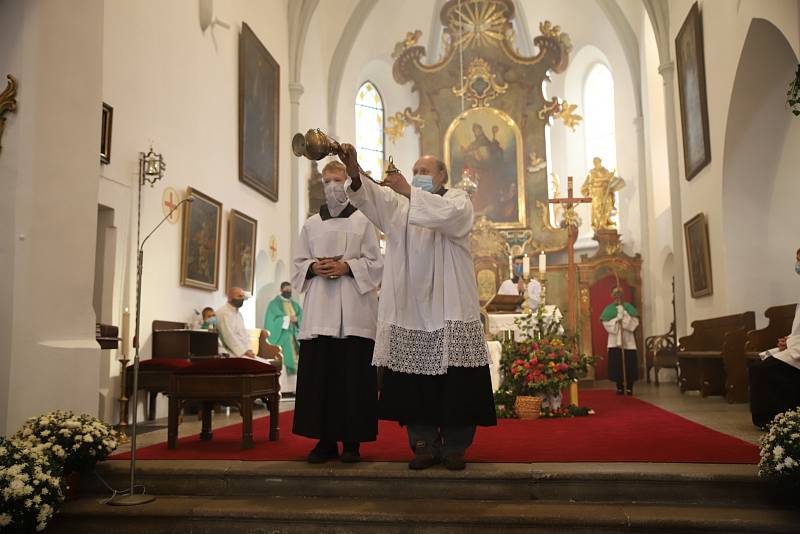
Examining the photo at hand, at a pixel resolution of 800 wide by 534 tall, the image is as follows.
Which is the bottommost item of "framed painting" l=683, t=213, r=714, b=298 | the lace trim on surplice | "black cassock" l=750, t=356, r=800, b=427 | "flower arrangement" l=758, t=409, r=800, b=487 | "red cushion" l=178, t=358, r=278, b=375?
"flower arrangement" l=758, t=409, r=800, b=487

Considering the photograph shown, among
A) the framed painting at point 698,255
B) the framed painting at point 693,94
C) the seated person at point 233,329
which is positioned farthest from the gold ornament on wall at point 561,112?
the seated person at point 233,329

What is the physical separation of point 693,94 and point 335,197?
930 cm

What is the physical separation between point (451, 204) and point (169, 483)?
236cm

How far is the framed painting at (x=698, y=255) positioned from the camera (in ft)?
38.8

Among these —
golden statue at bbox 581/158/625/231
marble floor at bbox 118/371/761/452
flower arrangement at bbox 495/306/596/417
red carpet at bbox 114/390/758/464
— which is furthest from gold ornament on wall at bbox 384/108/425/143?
red carpet at bbox 114/390/758/464

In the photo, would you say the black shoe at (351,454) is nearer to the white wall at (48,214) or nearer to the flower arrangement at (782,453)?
the white wall at (48,214)

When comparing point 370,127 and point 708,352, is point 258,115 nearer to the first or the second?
point 370,127

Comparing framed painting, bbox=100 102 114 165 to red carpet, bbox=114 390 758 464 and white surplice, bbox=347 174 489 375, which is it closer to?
red carpet, bbox=114 390 758 464

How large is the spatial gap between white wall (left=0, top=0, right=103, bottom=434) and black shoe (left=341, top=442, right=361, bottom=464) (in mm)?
1859

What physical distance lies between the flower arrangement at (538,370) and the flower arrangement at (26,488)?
4835mm

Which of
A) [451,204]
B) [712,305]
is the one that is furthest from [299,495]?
[712,305]

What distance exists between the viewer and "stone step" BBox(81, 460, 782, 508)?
13.3 feet

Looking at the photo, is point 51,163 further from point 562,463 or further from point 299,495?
point 562,463

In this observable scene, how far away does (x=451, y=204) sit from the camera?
176 inches
